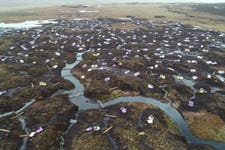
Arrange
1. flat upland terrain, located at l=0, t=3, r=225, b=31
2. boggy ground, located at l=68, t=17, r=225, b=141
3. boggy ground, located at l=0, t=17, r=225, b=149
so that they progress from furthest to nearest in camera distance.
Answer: flat upland terrain, located at l=0, t=3, r=225, b=31 → boggy ground, located at l=68, t=17, r=225, b=141 → boggy ground, located at l=0, t=17, r=225, b=149

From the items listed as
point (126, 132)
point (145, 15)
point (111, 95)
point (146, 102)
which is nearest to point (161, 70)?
point (146, 102)

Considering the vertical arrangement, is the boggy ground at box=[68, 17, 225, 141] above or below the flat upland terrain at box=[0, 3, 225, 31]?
above

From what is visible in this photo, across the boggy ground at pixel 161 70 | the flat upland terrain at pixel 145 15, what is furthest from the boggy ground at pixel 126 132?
the flat upland terrain at pixel 145 15

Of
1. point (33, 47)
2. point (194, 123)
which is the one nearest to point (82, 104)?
point (194, 123)

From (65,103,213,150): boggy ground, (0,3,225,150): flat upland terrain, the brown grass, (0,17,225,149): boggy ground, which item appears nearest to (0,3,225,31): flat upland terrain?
(0,17,225,149): boggy ground

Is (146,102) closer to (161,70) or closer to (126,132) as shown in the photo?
(126,132)

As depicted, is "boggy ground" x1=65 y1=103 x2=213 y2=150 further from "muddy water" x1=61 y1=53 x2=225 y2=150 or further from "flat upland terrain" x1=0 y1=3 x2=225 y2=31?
"flat upland terrain" x1=0 y1=3 x2=225 y2=31

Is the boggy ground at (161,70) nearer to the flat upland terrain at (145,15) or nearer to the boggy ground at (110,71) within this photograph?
the boggy ground at (110,71)

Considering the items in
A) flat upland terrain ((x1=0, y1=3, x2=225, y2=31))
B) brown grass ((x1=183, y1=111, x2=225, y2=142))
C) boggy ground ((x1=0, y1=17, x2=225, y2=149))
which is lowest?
flat upland terrain ((x1=0, y1=3, x2=225, y2=31))

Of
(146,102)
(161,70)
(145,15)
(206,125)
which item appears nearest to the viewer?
(206,125)

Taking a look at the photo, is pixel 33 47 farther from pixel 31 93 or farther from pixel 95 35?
pixel 31 93
